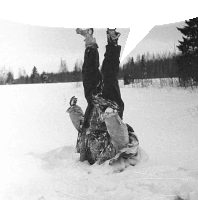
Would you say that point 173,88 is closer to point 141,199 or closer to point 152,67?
point 152,67

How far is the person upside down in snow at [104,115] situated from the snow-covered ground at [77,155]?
84mm

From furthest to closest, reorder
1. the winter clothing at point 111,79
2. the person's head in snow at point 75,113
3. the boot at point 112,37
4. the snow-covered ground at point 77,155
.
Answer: the person's head in snow at point 75,113
the winter clothing at point 111,79
the boot at point 112,37
the snow-covered ground at point 77,155

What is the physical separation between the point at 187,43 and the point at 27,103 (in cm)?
117

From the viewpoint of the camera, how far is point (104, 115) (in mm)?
1434

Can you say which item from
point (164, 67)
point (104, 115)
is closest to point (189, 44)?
point (164, 67)

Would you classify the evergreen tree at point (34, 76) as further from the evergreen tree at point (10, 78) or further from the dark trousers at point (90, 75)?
the dark trousers at point (90, 75)

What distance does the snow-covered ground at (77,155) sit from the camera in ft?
3.97

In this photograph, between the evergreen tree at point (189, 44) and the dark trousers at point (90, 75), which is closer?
the evergreen tree at point (189, 44)

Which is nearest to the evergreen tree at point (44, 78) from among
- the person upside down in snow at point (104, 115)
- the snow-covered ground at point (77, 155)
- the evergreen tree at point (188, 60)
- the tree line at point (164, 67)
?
the tree line at point (164, 67)

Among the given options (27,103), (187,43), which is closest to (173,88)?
(187,43)

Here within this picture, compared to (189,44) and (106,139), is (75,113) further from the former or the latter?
(189,44)

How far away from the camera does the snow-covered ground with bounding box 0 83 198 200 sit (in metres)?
1.21

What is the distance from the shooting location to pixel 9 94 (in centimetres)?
176

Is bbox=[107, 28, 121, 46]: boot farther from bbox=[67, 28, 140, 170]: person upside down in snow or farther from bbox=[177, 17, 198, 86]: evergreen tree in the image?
bbox=[177, 17, 198, 86]: evergreen tree
